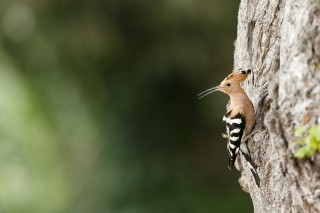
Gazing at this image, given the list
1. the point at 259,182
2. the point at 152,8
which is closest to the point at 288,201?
the point at 259,182

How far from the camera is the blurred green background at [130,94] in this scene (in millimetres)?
11789

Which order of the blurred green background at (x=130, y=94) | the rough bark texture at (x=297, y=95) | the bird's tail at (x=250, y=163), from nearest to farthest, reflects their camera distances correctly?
the rough bark texture at (x=297, y=95), the bird's tail at (x=250, y=163), the blurred green background at (x=130, y=94)

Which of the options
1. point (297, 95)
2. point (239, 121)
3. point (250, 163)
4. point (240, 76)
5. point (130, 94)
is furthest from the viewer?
point (130, 94)

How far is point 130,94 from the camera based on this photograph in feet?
40.4

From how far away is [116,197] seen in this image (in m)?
12.3

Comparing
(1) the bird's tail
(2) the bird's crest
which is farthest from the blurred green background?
(1) the bird's tail

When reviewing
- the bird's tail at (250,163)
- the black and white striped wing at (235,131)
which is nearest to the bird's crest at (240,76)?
the black and white striped wing at (235,131)

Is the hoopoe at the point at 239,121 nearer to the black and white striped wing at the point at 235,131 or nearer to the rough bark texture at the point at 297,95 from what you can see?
the black and white striped wing at the point at 235,131

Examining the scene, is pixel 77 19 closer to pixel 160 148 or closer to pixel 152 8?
pixel 152 8

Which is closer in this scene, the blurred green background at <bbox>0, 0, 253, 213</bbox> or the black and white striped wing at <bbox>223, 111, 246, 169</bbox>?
the black and white striped wing at <bbox>223, 111, 246, 169</bbox>

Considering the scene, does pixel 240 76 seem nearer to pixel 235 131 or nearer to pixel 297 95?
pixel 235 131

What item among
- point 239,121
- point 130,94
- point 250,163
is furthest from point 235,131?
point 130,94

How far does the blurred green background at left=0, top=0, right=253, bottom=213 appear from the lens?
1179 cm

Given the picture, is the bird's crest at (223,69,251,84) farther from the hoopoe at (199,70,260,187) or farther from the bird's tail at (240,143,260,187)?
the bird's tail at (240,143,260,187)
